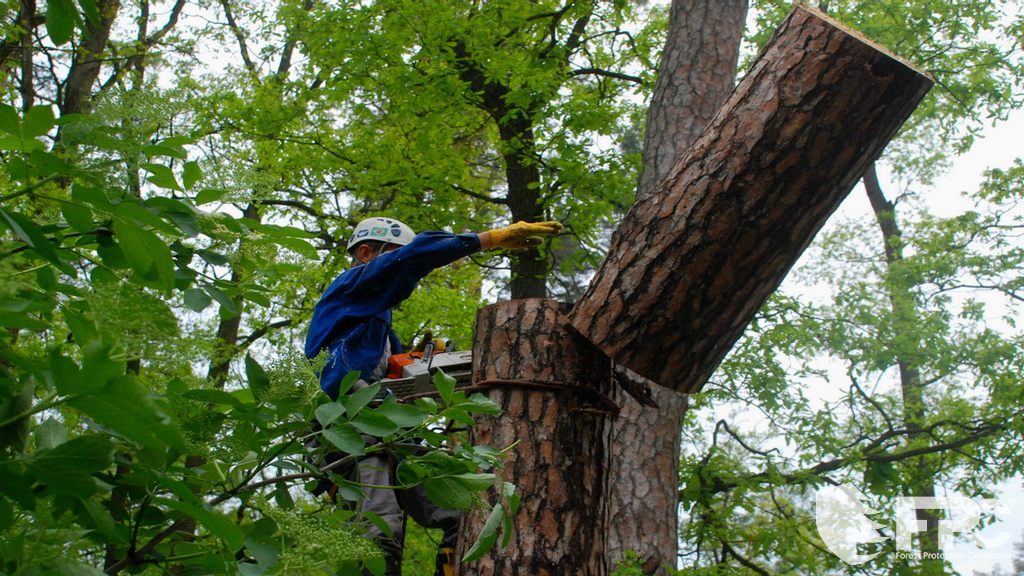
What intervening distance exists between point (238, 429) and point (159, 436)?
52 centimetres

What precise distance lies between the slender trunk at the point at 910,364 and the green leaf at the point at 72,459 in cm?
408

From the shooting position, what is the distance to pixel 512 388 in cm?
324

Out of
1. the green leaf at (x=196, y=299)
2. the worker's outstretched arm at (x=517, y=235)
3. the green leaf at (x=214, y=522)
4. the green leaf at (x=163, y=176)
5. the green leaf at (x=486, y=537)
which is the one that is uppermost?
the worker's outstretched arm at (x=517, y=235)

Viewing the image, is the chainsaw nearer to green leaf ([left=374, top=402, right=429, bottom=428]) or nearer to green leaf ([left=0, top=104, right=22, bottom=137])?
green leaf ([left=374, top=402, right=429, bottom=428])

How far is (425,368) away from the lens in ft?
13.6

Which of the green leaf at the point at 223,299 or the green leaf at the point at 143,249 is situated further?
the green leaf at the point at 223,299

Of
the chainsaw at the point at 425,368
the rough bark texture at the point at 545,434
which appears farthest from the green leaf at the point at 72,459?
the chainsaw at the point at 425,368

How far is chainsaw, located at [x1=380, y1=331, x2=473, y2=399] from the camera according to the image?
3.87 meters

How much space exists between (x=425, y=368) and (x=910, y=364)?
10.7m

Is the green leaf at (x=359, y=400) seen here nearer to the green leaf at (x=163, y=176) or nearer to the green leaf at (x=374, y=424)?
the green leaf at (x=374, y=424)

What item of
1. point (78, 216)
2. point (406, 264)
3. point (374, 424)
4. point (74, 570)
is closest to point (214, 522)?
point (74, 570)

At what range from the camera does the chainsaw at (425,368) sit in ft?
12.7

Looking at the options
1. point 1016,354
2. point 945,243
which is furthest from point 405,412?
point 945,243

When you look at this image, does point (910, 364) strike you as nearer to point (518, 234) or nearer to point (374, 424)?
point (518, 234)
